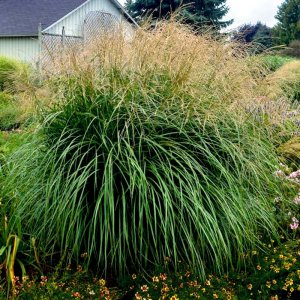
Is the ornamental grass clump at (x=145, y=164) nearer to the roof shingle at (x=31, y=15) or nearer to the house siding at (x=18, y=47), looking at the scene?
the roof shingle at (x=31, y=15)

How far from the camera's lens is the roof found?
16955 millimetres

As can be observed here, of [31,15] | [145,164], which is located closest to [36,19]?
[31,15]

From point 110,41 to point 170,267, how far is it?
133 centimetres

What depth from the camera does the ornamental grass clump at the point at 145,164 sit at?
79.7 inches

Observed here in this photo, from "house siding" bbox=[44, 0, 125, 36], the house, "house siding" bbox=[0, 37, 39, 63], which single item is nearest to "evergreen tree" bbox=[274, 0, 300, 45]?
"house siding" bbox=[44, 0, 125, 36]

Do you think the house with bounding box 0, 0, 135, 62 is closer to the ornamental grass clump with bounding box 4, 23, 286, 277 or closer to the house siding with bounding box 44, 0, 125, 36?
the house siding with bounding box 44, 0, 125, 36

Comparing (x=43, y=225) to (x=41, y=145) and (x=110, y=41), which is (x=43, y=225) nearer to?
(x=41, y=145)

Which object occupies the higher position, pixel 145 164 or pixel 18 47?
pixel 18 47

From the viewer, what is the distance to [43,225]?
6.89ft

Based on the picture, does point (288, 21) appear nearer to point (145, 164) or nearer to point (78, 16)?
point (78, 16)

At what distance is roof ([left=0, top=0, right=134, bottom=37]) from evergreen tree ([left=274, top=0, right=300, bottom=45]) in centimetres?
1468

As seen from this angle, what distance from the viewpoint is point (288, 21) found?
31.3 m

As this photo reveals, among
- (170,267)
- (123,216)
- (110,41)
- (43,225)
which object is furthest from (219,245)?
(110,41)

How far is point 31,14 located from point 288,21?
2099cm
